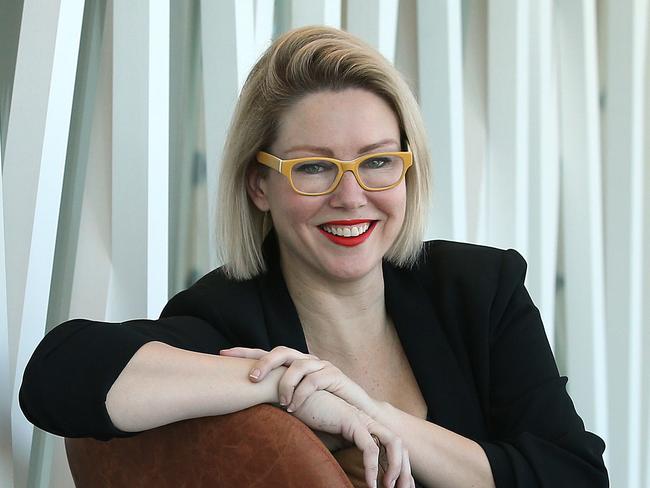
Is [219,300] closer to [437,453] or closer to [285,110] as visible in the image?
[285,110]

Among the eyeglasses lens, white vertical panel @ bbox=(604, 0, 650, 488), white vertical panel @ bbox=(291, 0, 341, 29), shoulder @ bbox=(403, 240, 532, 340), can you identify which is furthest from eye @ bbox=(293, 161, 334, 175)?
white vertical panel @ bbox=(604, 0, 650, 488)

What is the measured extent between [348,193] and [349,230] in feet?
0.26

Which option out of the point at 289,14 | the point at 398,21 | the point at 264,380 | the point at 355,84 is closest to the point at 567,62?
the point at 398,21

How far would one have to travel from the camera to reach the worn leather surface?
140cm

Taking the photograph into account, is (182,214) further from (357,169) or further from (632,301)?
(632,301)

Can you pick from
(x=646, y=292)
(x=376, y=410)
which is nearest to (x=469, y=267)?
(x=376, y=410)

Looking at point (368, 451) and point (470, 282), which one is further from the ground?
point (470, 282)

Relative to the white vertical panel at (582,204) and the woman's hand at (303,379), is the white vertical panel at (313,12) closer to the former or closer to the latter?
the white vertical panel at (582,204)

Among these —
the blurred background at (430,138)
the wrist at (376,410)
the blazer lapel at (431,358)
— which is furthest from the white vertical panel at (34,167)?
the wrist at (376,410)

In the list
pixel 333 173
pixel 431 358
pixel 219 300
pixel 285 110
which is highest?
pixel 285 110

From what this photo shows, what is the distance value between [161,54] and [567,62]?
4.03 ft

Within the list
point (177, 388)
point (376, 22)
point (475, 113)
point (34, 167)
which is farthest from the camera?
point (475, 113)

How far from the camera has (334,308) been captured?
2.05 meters

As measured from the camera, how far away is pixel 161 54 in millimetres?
2324
